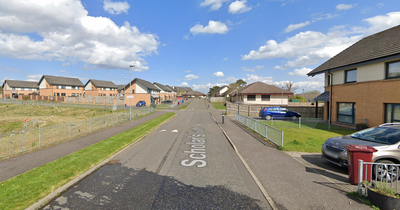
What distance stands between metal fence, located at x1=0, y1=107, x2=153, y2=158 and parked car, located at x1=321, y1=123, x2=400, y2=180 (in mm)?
13463

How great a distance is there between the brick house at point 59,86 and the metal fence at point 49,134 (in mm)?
52216

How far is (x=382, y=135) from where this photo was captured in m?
6.61

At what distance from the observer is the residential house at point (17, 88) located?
71.7 metres

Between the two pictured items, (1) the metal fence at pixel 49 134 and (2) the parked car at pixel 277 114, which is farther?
(2) the parked car at pixel 277 114

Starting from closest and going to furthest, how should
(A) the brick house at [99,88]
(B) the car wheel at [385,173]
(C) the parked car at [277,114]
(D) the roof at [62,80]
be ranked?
(B) the car wheel at [385,173]
(C) the parked car at [277,114]
(D) the roof at [62,80]
(A) the brick house at [99,88]

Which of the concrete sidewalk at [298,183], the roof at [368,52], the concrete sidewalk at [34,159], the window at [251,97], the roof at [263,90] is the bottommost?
the concrete sidewalk at [34,159]

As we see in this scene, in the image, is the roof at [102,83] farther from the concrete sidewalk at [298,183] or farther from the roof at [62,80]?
the concrete sidewalk at [298,183]

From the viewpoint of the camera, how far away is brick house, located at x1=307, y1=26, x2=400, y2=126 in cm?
1341

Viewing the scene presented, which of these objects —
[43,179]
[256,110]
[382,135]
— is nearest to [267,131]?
[382,135]

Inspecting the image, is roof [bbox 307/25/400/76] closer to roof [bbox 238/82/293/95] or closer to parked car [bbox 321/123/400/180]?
parked car [bbox 321/123/400/180]

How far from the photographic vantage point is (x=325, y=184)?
18.3 feet

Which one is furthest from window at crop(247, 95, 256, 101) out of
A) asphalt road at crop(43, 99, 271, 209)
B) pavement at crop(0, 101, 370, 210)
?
asphalt road at crop(43, 99, 271, 209)

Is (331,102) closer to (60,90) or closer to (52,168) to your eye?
(52,168)

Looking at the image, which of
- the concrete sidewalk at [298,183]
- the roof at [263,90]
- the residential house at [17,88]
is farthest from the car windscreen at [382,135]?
the residential house at [17,88]
